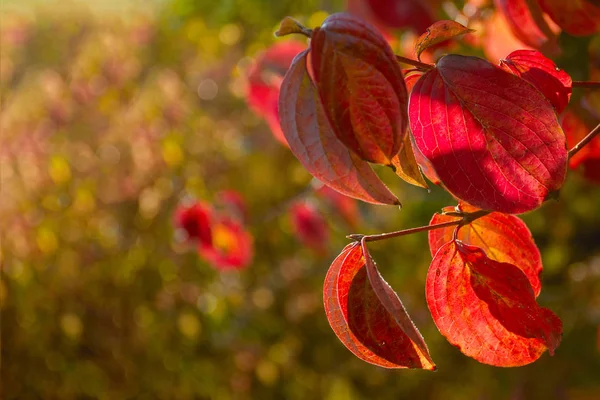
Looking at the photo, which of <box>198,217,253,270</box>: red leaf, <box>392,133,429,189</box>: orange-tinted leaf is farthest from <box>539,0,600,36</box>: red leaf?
<box>198,217,253,270</box>: red leaf

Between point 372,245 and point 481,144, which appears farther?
point 372,245

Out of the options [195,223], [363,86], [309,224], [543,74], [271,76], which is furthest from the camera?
[309,224]

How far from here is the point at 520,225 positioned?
57 centimetres

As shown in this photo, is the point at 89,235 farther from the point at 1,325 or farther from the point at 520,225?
the point at 520,225

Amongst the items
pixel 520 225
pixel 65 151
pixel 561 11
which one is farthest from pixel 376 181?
pixel 65 151

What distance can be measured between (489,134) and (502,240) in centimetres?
15

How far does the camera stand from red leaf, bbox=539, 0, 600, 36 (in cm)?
65

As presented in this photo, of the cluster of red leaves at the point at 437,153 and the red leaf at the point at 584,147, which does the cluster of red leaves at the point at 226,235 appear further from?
the cluster of red leaves at the point at 437,153

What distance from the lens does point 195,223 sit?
72.7 inches

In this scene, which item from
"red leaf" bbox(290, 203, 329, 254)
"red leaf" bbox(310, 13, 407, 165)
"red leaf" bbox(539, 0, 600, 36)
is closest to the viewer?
"red leaf" bbox(310, 13, 407, 165)

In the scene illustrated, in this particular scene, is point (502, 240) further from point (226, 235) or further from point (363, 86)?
point (226, 235)

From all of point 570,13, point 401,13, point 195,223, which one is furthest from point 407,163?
point 195,223

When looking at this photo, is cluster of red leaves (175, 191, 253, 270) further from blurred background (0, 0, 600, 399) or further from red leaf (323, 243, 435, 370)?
red leaf (323, 243, 435, 370)

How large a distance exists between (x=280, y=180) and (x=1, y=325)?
4.44ft
